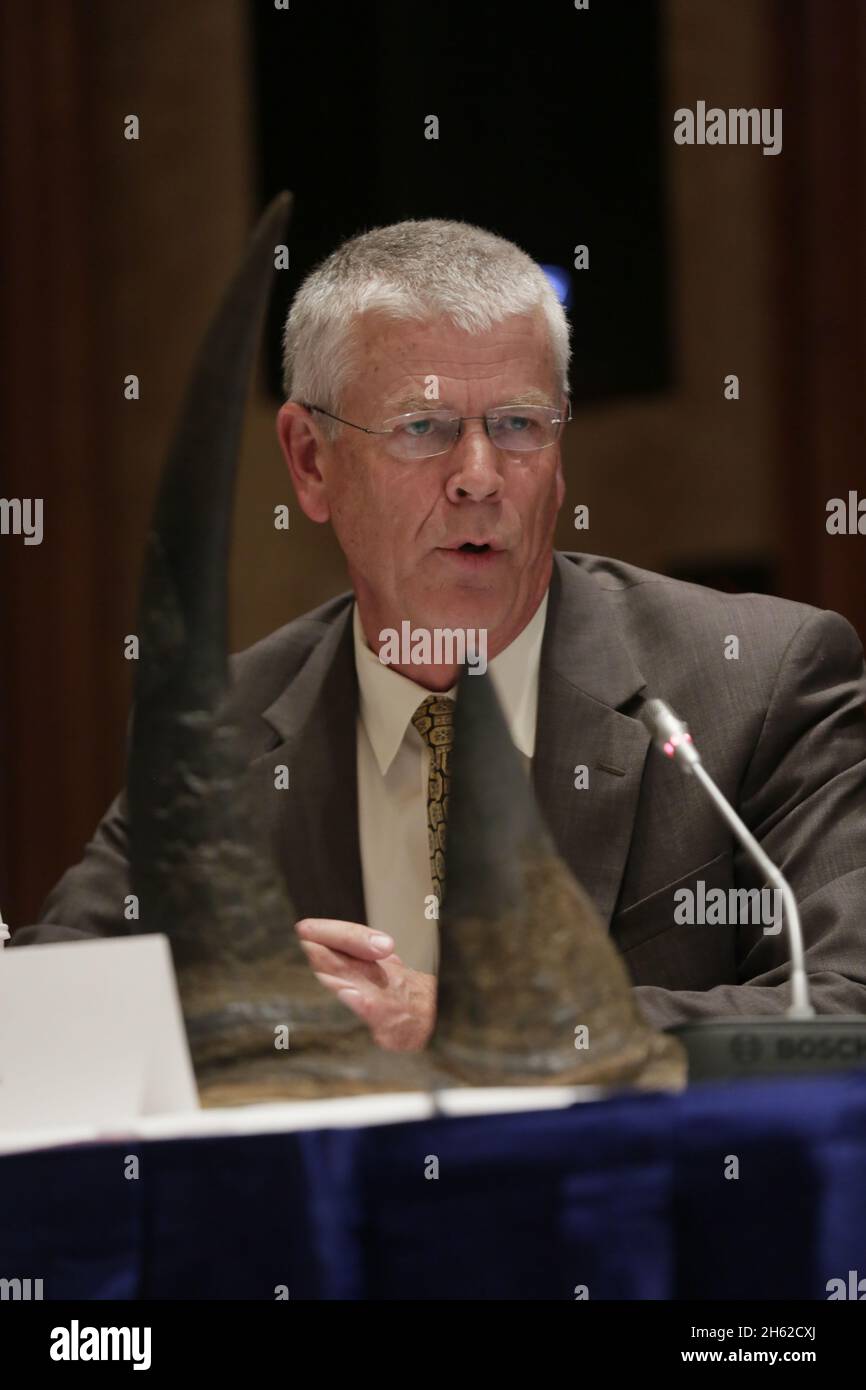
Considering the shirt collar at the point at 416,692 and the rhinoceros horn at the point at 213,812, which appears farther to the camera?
the shirt collar at the point at 416,692

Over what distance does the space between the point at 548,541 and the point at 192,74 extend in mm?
1250

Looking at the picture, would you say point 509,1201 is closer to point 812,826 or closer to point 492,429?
point 812,826

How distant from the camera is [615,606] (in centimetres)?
208

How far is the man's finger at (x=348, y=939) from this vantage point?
1.54 metres

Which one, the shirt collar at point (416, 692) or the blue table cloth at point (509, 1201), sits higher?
the shirt collar at point (416, 692)

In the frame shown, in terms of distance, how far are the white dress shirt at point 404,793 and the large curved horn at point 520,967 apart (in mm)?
696

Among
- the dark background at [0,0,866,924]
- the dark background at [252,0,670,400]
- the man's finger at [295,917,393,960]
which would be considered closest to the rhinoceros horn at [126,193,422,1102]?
the man's finger at [295,917,393,960]

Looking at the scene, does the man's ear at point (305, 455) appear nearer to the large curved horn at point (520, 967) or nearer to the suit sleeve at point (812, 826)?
the suit sleeve at point (812, 826)

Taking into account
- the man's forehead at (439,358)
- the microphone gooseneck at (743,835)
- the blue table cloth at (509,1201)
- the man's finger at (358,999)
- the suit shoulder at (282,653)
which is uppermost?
the man's forehead at (439,358)

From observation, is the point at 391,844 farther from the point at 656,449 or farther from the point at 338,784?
the point at 656,449

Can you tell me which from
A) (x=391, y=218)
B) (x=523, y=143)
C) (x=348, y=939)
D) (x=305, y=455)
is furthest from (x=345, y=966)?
(x=523, y=143)

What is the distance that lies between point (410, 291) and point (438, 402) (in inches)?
6.1

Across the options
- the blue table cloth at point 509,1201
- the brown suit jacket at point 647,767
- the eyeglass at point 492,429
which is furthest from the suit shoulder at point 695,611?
the blue table cloth at point 509,1201
